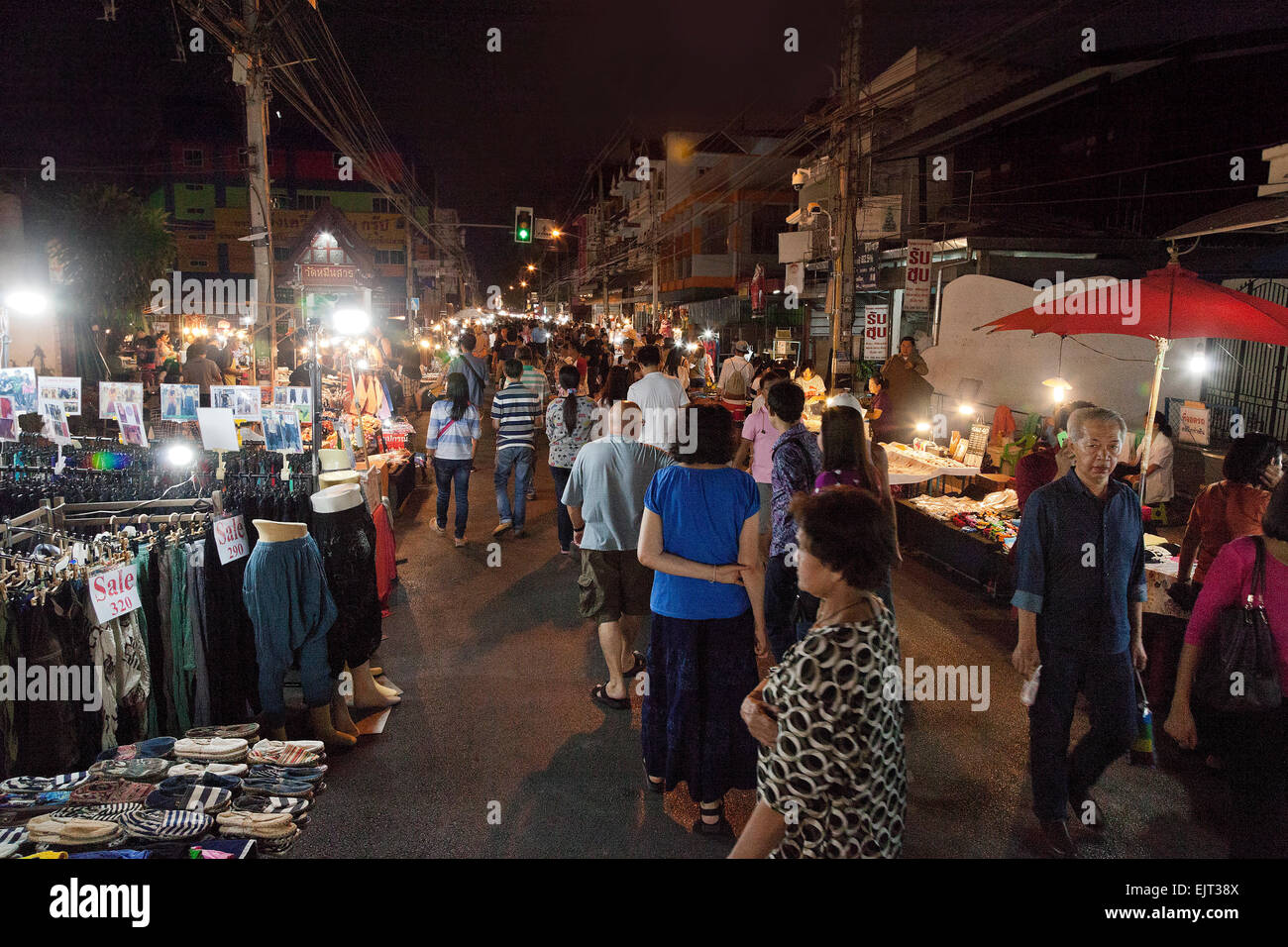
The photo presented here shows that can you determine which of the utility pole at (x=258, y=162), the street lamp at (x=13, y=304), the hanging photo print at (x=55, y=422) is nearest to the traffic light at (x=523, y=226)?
the utility pole at (x=258, y=162)

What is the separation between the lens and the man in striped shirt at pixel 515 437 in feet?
29.3

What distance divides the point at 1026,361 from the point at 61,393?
1341 cm

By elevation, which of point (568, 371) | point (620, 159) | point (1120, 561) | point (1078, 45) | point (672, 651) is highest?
point (620, 159)

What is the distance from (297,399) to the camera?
22.3ft

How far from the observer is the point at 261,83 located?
11.4m

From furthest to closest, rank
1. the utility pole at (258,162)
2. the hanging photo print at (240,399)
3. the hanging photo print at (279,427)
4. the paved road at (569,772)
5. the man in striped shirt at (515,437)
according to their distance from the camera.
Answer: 1. the utility pole at (258,162)
2. the man in striped shirt at (515,437)
3. the hanging photo print at (240,399)
4. the hanging photo print at (279,427)
5. the paved road at (569,772)

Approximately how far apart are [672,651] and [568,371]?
5052mm

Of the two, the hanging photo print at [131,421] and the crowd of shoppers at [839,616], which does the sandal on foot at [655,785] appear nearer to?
the crowd of shoppers at [839,616]

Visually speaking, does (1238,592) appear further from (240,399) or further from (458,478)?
(458,478)

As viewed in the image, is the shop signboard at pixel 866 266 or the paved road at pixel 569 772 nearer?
the paved road at pixel 569 772

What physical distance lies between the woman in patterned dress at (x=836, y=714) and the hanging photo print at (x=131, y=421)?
207 inches

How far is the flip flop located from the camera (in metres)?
5.25
